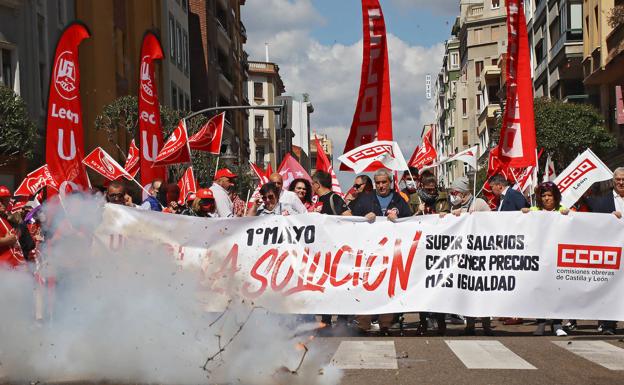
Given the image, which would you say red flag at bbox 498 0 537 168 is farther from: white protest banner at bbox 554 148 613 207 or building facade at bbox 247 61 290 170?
building facade at bbox 247 61 290 170

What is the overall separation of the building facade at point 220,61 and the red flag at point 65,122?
122 feet

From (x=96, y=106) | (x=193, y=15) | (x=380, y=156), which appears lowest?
(x=380, y=156)

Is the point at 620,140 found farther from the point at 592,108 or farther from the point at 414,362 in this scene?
the point at 414,362

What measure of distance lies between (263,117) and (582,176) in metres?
94.6

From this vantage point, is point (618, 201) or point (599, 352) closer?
point (599, 352)

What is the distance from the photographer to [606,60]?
4181 cm

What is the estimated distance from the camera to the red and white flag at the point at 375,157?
1461 cm

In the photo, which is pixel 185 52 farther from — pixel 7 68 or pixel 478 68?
pixel 478 68

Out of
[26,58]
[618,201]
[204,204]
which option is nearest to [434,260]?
[618,201]

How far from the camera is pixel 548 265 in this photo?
12.1 m

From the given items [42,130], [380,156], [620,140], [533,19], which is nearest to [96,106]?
[42,130]

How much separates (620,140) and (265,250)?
35409 millimetres

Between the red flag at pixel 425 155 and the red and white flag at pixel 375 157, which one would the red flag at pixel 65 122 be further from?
the red flag at pixel 425 155

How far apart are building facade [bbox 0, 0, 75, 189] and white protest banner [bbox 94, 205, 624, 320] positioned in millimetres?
16426
